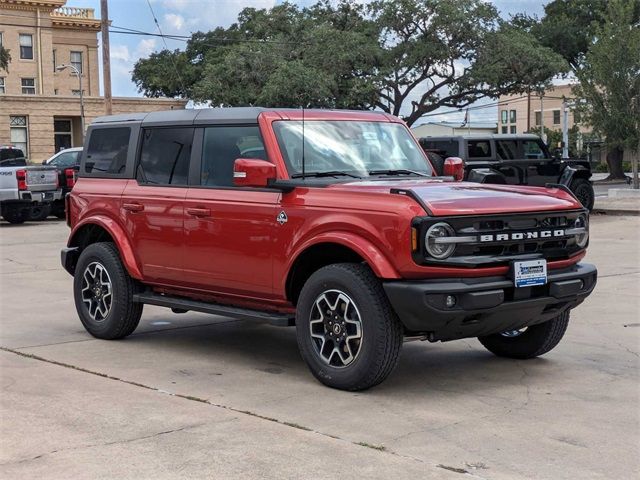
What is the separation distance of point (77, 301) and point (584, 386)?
4.47m

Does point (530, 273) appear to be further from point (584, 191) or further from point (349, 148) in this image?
point (584, 191)

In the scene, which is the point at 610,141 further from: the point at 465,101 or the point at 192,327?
the point at 192,327

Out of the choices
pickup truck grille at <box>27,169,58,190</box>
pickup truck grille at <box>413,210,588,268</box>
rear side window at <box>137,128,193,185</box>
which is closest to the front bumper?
pickup truck grille at <box>413,210,588,268</box>

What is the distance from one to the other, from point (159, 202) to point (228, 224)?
89cm

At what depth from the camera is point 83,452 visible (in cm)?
508

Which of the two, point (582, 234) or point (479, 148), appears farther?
point (479, 148)

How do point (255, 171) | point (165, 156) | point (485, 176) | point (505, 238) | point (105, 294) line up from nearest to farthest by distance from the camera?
point (505, 238), point (255, 171), point (165, 156), point (105, 294), point (485, 176)

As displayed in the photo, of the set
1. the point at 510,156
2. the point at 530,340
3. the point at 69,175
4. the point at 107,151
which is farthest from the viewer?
the point at 69,175

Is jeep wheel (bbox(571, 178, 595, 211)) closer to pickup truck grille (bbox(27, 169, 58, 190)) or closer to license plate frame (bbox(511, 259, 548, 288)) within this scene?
pickup truck grille (bbox(27, 169, 58, 190))

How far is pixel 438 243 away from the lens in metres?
6.06

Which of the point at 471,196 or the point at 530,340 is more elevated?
the point at 471,196

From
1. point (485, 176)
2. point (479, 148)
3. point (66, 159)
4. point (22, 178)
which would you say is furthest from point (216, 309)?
point (66, 159)

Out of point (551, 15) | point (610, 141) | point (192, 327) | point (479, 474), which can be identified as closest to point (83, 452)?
point (479, 474)

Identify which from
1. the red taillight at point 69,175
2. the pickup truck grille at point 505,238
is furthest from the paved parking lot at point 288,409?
the red taillight at point 69,175
